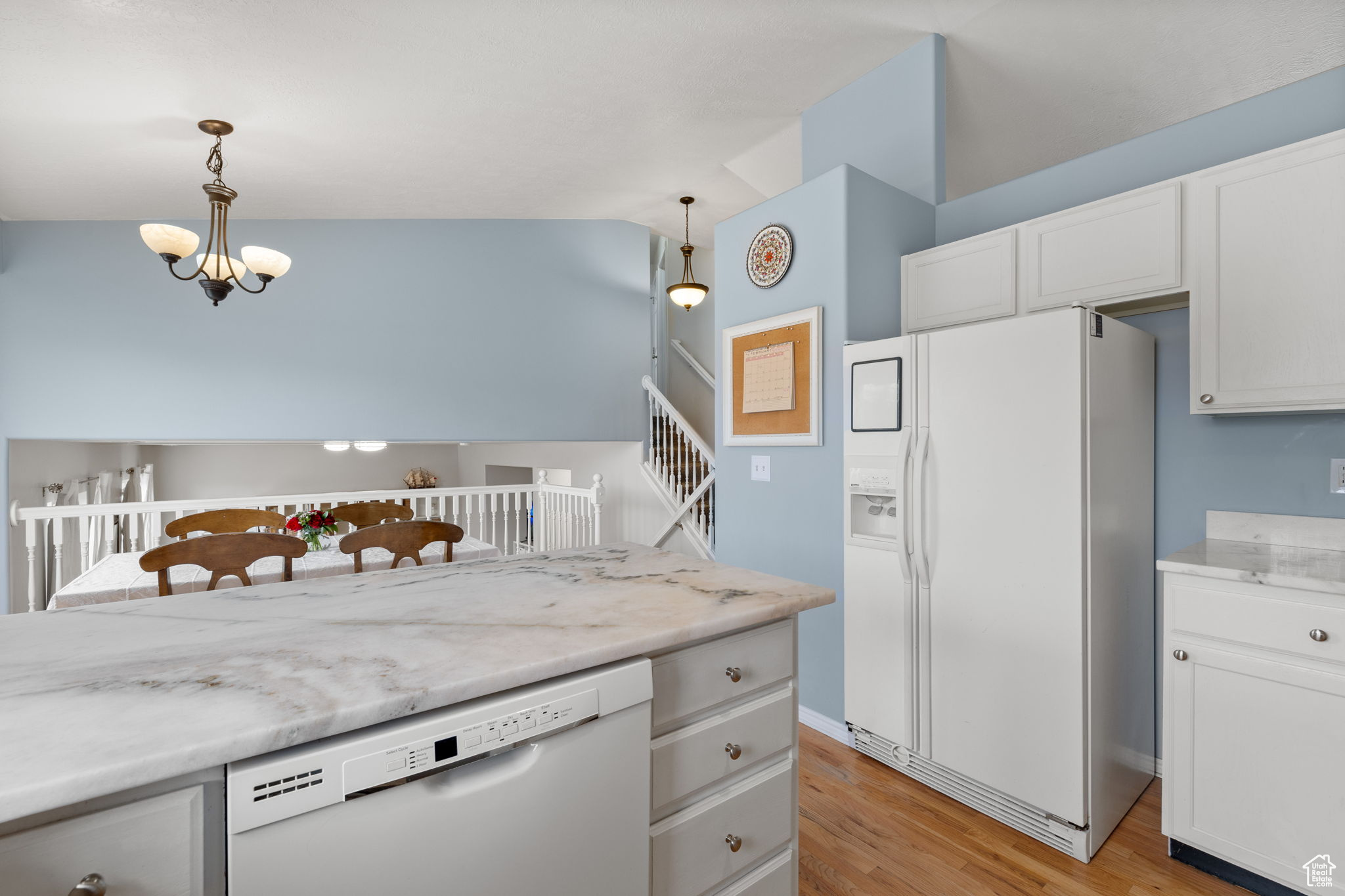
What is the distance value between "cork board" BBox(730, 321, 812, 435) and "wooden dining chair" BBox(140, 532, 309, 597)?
1932 millimetres

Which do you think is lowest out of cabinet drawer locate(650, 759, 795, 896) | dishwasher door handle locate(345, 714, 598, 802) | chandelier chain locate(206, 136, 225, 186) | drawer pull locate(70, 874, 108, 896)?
cabinet drawer locate(650, 759, 795, 896)

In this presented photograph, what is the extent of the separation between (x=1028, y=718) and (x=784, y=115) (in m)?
3.15

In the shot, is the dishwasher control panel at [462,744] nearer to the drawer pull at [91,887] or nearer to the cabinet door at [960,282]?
the drawer pull at [91,887]

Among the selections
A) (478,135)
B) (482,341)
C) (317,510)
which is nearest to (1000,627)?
(317,510)

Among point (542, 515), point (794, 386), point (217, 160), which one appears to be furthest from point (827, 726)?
point (217, 160)

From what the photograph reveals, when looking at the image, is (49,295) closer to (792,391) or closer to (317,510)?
(317,510)

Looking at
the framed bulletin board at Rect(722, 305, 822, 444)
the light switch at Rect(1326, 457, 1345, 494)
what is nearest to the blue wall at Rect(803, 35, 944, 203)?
the framed bulletin board at Rect(722, 305, 822, 444)

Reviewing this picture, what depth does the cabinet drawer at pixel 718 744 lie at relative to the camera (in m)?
1.17

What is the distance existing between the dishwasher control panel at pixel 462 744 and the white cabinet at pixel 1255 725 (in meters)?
1.74

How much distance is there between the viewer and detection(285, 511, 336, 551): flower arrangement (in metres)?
3.04

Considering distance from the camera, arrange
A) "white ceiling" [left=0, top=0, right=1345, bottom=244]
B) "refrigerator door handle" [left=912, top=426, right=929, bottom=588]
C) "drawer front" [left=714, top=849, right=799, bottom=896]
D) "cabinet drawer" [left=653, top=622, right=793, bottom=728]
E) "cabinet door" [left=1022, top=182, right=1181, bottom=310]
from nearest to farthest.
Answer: "cabinet drawer" [left=653, top=622, right=793, bottom=728]
"drawer front" [left=714, top=849, right=799, bottom=896]
"cabinet door" [left=1022, top=182, right=1181, bottom=310]
"refrigerator door handle" [left=912, top=426, right=929, bottom=588]
"white ceiling" [left=0, top=0, right=1345, bottom=244]

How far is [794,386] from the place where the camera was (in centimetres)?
272

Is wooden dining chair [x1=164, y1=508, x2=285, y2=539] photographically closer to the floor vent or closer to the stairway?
the stairway

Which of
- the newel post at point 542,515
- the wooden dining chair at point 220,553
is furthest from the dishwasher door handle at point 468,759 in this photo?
the newel post at point 542,515
